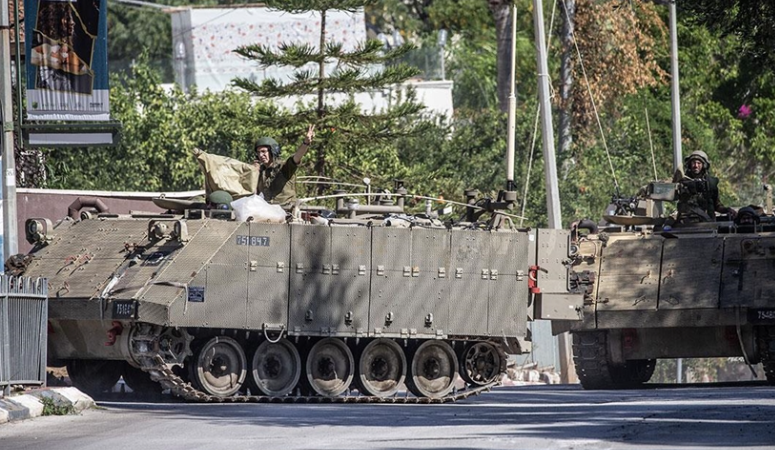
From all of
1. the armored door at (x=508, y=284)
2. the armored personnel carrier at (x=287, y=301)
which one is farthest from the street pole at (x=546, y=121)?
the armored door at (x=508, y=284)

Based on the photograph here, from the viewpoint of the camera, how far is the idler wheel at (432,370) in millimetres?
23250

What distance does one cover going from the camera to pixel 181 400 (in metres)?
22.6

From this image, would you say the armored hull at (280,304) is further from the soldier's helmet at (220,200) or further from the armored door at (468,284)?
the soldier's helmet at (220,200)

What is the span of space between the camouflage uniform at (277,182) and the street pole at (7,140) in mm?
3813

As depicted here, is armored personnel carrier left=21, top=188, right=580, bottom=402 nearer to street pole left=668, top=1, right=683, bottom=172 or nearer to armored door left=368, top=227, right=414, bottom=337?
armored door left=368, top=227, right=414, bottom=337

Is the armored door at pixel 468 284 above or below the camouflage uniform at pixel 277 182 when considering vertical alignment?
below

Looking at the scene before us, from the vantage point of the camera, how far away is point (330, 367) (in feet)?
75.2

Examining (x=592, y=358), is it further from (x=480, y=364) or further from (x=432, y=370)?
(x=432, y=370)

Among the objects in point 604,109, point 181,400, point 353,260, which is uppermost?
point 604,109

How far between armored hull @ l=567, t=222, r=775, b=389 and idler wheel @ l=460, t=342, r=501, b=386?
5.03 ft

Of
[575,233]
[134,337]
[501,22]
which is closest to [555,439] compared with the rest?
[134,337]

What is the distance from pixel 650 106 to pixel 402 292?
26.7 m

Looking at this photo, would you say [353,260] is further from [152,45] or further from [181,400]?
[152,45]

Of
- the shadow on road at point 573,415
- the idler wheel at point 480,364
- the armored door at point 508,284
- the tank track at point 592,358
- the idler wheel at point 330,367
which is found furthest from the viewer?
the tank track at point 592,358
